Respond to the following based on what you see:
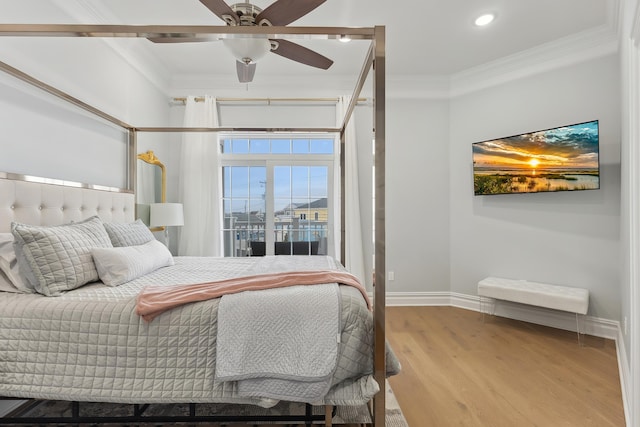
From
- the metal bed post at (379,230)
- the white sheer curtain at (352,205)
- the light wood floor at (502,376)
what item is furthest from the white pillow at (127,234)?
the white sheer curtain at (352,205)

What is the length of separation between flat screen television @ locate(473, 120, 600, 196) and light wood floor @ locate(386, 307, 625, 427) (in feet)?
4.64

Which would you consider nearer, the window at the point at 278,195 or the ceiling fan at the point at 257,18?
the ceiling fan at the point at 257,18

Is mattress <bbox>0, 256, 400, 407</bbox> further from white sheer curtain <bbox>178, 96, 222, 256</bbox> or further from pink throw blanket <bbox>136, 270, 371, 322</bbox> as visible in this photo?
white sheer curtain <bbox>178, 96, 222, 256</bbox>

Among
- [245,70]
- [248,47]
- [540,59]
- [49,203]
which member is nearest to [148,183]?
[49,203]

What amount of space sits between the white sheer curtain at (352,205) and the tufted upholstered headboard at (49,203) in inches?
94.3

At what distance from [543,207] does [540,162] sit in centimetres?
46

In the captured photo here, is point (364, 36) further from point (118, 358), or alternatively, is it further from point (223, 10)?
point (118, 358)

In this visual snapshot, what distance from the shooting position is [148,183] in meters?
3.58

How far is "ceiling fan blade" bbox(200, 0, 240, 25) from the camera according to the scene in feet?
5.75

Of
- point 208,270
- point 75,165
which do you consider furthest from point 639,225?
point 75,165

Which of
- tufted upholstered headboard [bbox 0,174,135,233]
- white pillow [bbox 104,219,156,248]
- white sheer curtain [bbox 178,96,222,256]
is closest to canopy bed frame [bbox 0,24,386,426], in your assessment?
tufted upholstered headboard [bbox 0,174,135,233]

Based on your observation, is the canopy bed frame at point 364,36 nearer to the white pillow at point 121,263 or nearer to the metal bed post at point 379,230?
the metal bed post at point 379,230

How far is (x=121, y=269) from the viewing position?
1.85m

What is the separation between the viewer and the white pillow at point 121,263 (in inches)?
71.6
